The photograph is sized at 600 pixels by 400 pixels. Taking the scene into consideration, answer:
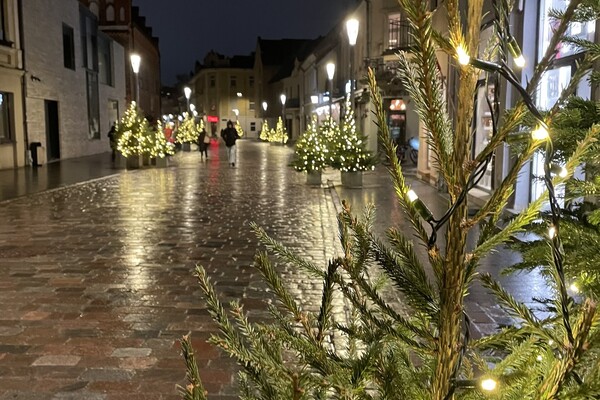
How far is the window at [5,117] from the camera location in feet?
77.2

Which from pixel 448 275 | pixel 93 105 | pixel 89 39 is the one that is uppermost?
pixel 89 39

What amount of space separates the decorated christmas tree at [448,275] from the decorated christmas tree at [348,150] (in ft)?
47.5

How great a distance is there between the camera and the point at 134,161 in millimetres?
23750

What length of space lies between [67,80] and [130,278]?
25798 mm

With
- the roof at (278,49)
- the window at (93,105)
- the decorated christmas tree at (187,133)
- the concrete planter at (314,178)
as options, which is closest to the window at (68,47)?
the window at (93,105)

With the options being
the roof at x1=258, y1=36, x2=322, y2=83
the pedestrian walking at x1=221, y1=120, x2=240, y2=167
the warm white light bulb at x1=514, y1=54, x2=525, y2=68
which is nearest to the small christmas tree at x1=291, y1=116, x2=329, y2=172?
the pedestrian walking at x1=221, y1=120, x2=240, y2=167

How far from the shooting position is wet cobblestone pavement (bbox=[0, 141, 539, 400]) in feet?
14.9

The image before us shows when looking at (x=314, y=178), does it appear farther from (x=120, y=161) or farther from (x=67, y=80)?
(x=67, y=80)

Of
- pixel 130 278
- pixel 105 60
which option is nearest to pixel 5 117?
pixel 105 60

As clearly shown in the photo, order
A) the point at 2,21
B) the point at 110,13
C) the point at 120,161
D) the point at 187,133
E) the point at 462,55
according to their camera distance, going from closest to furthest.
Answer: the point at 462,55 < the point at 2,21 < the point at 120,161 < the point at 187,133 < the point at 110,13

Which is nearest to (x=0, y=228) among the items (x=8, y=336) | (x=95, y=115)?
(x=8, y=336)

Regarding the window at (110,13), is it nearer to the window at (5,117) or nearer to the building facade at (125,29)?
the building facade at (125,29)

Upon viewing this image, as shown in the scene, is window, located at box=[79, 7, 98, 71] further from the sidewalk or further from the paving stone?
the paving stone

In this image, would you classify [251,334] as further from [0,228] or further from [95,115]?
[95,115]
